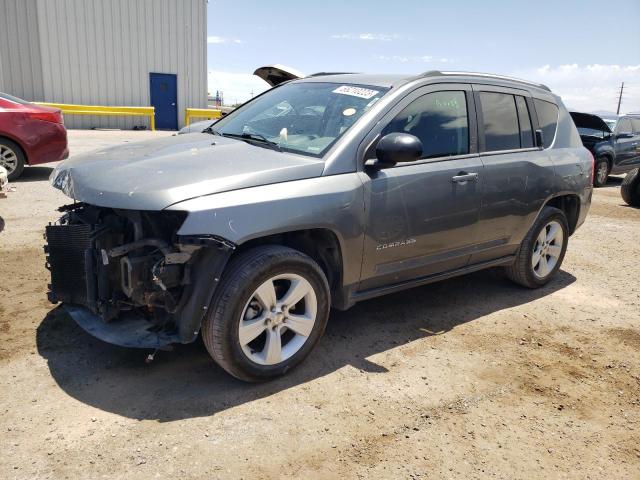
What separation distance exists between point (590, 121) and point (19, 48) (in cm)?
1921

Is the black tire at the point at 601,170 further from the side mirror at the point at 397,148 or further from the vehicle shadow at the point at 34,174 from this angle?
the vehicle shadow at the point at 34,174

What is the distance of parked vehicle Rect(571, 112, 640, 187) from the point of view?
40.3 feet

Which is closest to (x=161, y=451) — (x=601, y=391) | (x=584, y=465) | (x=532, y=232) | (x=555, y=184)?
(x=584, y=465)

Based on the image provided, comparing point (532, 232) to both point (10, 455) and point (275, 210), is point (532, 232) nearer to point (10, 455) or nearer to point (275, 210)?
point (275, 210)

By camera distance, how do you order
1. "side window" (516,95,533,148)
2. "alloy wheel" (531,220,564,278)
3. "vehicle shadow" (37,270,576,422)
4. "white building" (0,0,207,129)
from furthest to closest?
"white building" (0,0,207,129) < "alloy wheel" (531,220,564,278) < "side window" (516,95,533,148) < "vehicle shadow" (37,270,576,422)

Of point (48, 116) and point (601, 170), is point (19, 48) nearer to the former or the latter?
point (48, 116)

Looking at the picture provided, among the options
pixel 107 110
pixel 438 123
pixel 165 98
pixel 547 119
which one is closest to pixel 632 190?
pixel 547 119

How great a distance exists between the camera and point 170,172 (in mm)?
2939

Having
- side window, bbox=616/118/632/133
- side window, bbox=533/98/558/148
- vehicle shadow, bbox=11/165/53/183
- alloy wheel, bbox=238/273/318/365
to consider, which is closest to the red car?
vehicle shadow, bbox=11/165/53/183

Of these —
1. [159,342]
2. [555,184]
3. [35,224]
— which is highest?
[555,184]

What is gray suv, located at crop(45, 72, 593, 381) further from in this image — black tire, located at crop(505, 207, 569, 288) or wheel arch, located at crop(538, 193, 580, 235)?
wheel arch, located at crop(538, 193, 580, 235)

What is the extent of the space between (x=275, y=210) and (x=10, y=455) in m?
1.72

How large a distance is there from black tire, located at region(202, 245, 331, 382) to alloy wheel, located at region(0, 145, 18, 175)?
733cm

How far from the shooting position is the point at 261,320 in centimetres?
304
